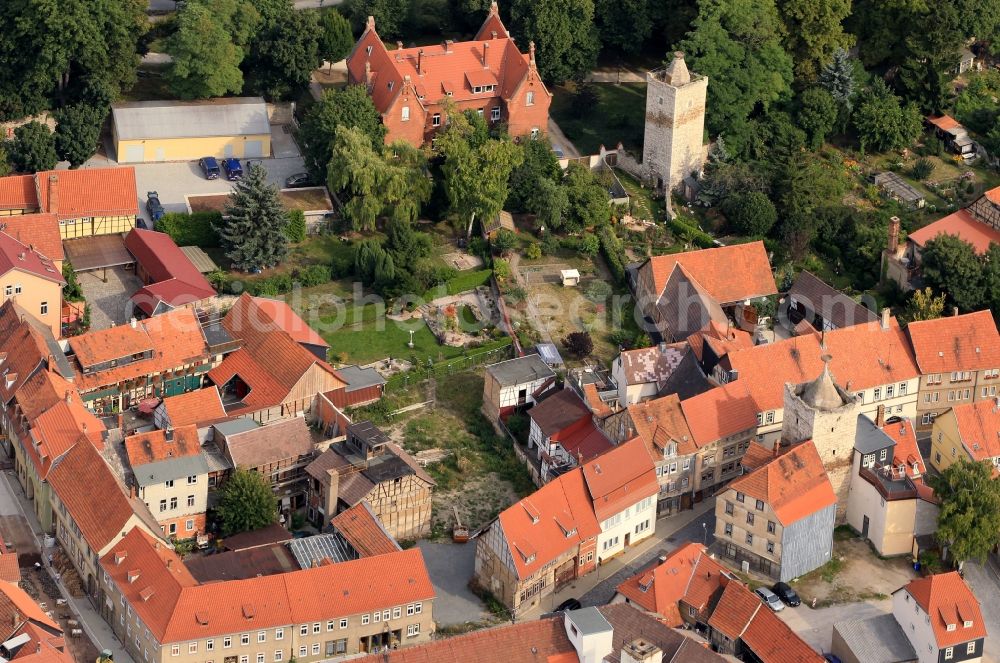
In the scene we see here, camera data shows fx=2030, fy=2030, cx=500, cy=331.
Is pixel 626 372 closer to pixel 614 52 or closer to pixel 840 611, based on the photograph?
pixel 840 611

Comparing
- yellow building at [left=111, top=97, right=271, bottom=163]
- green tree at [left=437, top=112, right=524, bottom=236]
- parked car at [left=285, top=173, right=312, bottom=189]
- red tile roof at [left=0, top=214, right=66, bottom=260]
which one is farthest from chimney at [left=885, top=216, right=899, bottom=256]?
red tile roof at [left=0, top=214, right=66, bottom=260]

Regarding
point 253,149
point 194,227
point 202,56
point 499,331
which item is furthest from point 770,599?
point 202,56

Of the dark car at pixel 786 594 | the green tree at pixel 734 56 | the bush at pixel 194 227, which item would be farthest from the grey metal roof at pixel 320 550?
the green tree at pixel 734 56

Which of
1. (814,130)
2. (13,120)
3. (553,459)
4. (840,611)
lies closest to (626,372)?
(553,459)

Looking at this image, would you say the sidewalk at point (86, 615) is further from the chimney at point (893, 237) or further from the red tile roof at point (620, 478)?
the chimney at point (893, 237)

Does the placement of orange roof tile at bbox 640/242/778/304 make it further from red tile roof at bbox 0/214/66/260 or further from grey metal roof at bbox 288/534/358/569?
red tile roof at bbox 0/214/66/260

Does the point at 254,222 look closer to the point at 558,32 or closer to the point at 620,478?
the point at 558,32
